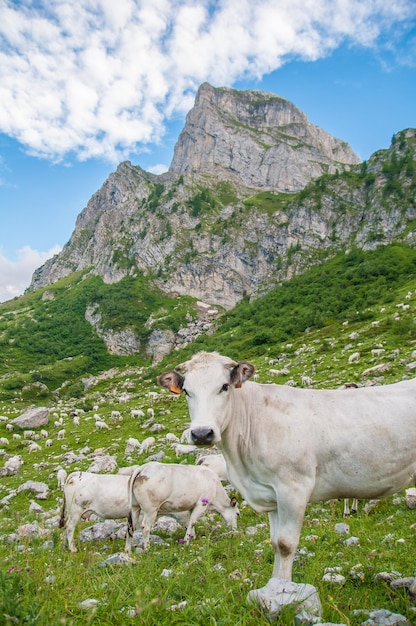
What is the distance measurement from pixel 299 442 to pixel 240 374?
4.17ft

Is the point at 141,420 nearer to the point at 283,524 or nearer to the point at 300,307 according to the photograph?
the point at 283,524

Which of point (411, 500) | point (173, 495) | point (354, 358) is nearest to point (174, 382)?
point (173, 495)

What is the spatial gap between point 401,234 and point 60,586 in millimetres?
146886

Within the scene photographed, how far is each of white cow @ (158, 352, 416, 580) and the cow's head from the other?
0.05 feet

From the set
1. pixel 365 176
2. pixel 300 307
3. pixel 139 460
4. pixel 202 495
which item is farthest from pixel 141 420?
pixel 365 176

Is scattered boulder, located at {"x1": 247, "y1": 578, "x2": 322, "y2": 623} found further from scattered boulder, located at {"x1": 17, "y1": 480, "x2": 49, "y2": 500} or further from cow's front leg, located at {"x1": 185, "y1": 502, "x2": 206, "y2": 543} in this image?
scattered boulder, located at {"x1": 17, "y1": 480, "x2": 49, "y2": 500}

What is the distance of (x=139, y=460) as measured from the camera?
20266 millimetres

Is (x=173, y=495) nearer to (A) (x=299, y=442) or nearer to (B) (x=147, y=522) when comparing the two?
(B) (x=147, y=522)

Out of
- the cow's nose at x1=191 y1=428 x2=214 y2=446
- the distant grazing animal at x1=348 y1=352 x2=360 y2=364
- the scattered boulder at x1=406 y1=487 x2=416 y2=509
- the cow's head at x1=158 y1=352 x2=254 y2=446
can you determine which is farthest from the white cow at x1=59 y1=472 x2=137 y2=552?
the distant grazing animal at x1=348 y1=352 x2=360 y2=364

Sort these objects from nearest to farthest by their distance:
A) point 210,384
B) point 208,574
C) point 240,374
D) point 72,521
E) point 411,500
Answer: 1. point 208,574
2. point 210,384
3. point 240,374
4. point 411,500
5. point 72,521

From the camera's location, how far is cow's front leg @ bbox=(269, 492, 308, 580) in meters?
5.16

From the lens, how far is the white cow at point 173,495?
10.3 meters

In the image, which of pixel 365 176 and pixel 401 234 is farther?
pixel 365 176

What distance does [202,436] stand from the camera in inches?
205
